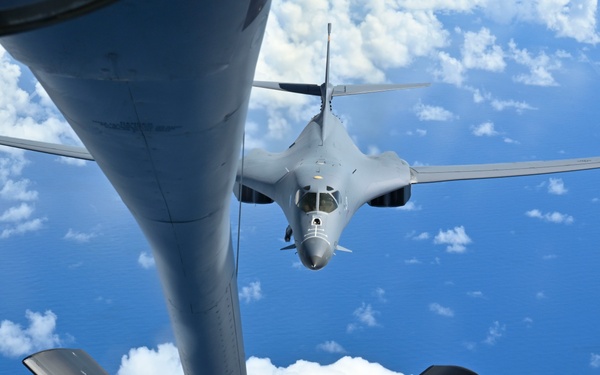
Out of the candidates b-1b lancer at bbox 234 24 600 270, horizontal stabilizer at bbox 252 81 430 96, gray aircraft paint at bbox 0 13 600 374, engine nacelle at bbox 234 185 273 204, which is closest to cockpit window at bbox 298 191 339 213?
b-1b lancer at bbox 234 24 600 270

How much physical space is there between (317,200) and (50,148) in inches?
301

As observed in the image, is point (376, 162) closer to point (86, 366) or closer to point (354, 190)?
point (354, 190)

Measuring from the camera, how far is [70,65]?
3418mm

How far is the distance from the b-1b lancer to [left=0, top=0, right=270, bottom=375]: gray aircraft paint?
996cm

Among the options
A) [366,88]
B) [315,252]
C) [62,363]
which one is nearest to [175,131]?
[62,363]

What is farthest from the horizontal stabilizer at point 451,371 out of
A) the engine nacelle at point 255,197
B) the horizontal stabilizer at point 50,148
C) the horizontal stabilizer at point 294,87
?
the horizontal stabilizer at point 294,87

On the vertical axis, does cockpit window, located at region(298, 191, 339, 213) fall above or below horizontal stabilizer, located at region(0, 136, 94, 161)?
below

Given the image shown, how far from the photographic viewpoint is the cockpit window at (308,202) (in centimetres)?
1650

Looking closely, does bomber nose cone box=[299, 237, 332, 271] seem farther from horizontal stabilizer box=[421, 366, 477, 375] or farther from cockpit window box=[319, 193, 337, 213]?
horizontal stabilizer box=[421, 366, 477, 375]

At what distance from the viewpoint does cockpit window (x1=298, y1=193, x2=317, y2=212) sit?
16.5 metres

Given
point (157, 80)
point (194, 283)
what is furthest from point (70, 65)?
point (194, 283)

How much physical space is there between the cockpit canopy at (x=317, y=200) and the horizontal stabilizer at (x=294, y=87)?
8.31m

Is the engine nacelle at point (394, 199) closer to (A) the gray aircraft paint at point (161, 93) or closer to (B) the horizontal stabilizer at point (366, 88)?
(B) the horizontal stabilizer at point (366, 88)

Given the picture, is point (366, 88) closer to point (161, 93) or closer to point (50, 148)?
point (50, 148)
